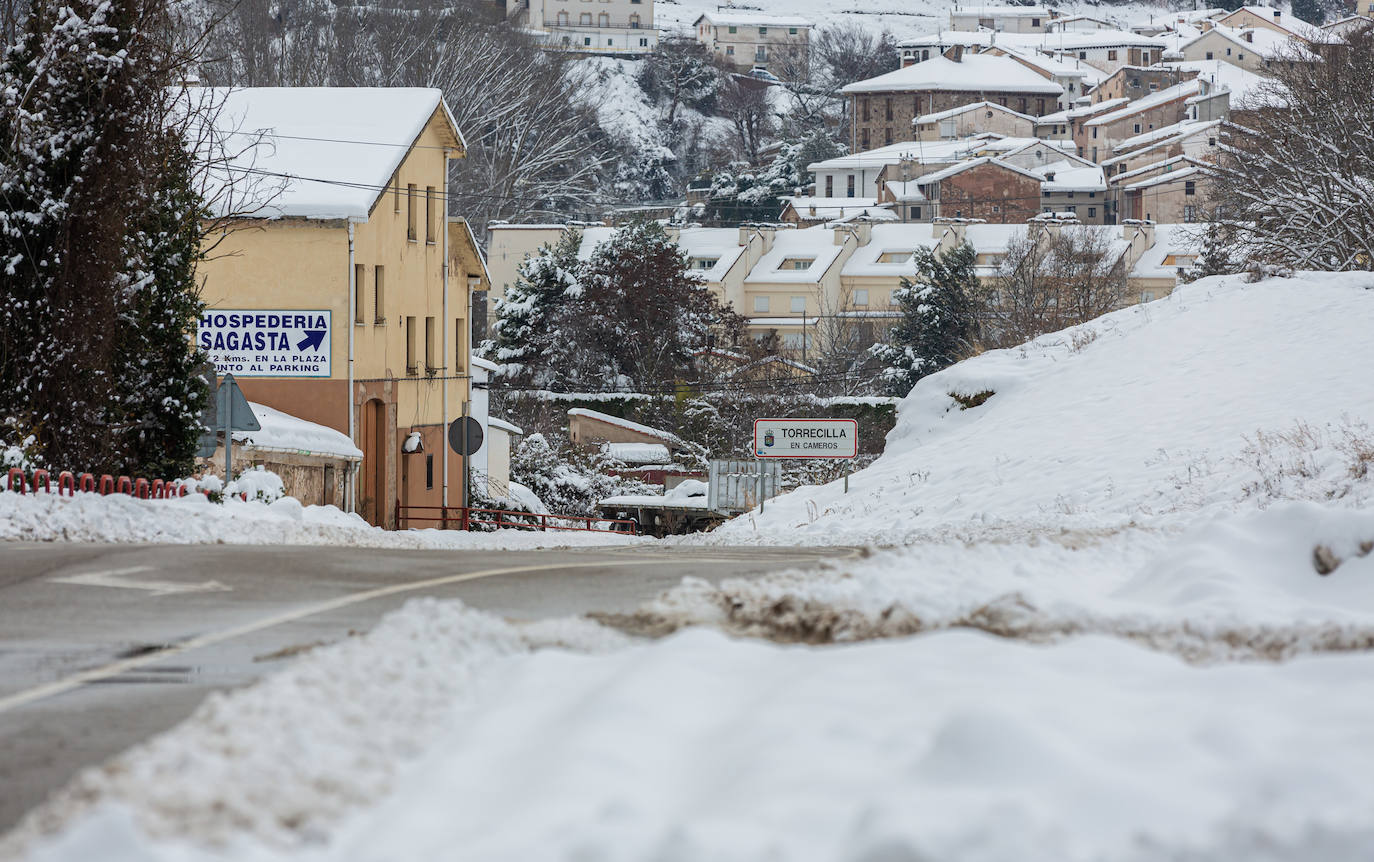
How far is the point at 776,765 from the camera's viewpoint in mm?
5012

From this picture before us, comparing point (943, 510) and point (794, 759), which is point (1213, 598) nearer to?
point (794, 759)

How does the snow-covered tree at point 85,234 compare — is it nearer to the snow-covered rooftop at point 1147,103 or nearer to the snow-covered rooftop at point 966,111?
the snow-covered rooftop at point 966,111

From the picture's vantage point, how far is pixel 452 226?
44312 mm

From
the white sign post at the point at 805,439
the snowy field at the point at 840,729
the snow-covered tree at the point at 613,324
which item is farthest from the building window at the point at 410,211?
the snowy field at the point at 840,729

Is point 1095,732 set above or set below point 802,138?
below

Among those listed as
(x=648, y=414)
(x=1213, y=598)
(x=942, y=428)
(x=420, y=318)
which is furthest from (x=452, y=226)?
(x=1213, y=598)

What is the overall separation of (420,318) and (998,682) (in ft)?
119

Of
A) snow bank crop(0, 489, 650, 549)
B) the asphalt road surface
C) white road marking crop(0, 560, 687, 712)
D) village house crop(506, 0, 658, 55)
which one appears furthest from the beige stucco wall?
village house crop(506, 0, 658, 55)

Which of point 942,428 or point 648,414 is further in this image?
point 648,414

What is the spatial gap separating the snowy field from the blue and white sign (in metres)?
25.8

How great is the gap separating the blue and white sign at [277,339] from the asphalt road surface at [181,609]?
20729 millimetres

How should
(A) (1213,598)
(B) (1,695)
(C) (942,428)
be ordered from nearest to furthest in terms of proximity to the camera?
(B) (1,695) < (A) (1213,598) < (C) (942,428)

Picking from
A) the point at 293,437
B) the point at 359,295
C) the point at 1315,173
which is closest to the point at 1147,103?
the point at 1315,173

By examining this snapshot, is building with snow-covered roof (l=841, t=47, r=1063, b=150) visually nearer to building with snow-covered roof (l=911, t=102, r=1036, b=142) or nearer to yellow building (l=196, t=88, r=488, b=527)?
building with snow-covered roof (l=911, t=102, r=1036, b=142)
